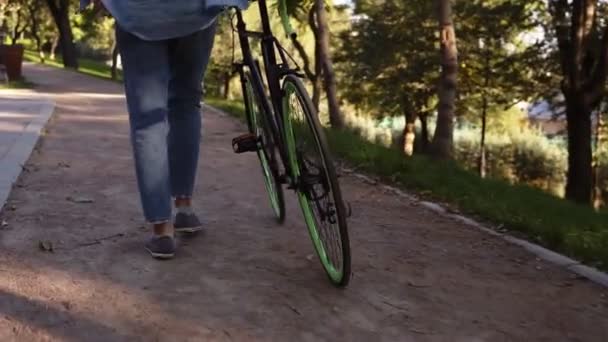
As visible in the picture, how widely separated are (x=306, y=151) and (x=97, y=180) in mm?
2578

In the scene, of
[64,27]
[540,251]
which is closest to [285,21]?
[540,251]

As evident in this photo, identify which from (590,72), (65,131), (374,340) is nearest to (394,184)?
(374,340)

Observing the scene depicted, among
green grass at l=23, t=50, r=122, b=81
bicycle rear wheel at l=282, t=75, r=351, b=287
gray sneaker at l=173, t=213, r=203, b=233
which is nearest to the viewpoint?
bicycle rear wheel at l=282, t=75, r=351, b=287

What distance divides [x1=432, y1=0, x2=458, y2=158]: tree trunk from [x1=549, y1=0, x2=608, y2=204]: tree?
23.8ft

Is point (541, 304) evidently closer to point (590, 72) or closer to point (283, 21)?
point (283, 21)

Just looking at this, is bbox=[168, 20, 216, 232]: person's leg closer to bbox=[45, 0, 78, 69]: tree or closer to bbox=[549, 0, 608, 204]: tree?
bbox=[549, 0, 608, 204]: tree

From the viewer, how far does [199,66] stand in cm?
347

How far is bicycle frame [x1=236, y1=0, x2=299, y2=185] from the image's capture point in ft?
10.5

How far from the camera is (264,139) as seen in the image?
3.66m

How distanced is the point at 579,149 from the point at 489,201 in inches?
441

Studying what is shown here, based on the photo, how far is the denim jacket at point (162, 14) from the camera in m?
3.05

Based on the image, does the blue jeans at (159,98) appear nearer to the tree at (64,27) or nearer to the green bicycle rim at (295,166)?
the green bicycle rim at (295,166)

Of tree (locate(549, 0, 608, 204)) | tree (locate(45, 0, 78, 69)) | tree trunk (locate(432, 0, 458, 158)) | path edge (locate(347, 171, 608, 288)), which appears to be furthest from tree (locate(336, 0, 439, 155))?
path edge (locate(347, 171, 608, 288))

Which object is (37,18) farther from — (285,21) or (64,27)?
(285,21)
